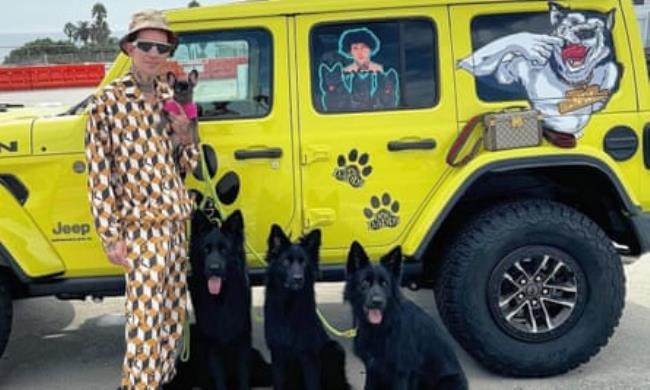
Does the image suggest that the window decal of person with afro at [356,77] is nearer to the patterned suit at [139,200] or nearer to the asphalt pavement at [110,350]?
the patterned suit at [139,200]

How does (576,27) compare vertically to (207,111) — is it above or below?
above

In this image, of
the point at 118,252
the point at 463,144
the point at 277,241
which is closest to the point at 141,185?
the point at 118,252

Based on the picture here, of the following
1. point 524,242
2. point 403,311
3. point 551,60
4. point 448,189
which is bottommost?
point 403,311

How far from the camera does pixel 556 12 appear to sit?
420 cm

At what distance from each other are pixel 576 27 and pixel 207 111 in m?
2.11

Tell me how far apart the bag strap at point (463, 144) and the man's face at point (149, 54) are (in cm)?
162

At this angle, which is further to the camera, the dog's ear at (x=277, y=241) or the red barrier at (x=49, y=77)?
the red barrier at (x=49, y=77)

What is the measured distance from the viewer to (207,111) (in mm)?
4152

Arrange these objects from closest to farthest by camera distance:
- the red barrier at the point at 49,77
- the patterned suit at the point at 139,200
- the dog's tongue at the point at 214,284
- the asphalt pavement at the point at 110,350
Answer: the patterned suit at the point at 139,200
the dog's tongue at the point at 214,284
the asphalt pavement at the point at 110,350
the red barrier at the point at 49,77

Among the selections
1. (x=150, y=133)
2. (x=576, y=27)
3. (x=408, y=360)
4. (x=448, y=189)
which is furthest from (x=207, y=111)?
(x=576, y=27)

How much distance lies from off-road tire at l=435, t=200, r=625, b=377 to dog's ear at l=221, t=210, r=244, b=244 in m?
1.21

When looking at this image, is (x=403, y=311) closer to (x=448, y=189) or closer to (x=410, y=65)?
(x=448, y=189)

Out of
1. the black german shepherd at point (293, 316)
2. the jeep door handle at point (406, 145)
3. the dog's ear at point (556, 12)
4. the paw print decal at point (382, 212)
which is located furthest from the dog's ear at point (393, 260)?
the dog's ear at point (556, 12)

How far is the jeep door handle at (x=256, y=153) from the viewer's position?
4.10m
